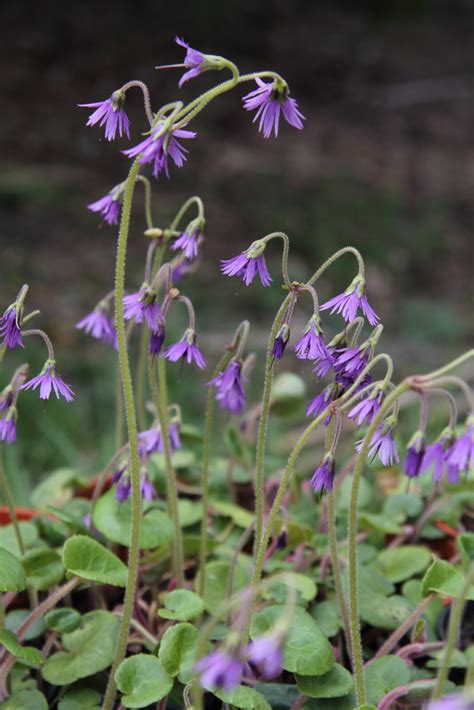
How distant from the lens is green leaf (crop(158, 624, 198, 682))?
1.68 metres

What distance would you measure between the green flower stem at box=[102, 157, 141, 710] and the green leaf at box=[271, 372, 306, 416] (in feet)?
3.32

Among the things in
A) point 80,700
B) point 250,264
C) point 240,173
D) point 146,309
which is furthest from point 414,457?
point 240,173

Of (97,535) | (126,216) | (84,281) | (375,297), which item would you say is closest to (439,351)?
(375,297)

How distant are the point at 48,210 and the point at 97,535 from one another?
16.0 feet

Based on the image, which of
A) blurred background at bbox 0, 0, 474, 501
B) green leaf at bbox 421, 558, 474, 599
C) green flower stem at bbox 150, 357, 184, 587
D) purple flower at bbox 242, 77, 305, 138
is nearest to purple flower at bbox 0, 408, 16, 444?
green flower stem at bbox 150, 357, 184, 587

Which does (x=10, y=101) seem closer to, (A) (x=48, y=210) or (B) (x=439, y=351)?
(A) (x=48, y=210)

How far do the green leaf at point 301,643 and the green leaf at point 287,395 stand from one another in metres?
0.97

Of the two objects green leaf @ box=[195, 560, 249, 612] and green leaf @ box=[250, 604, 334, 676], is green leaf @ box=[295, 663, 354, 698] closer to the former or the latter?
green leaf @ box=[250, 604, 334, 676]

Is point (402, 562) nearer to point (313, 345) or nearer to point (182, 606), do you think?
point (182, 606)

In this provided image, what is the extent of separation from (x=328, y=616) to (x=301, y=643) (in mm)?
354

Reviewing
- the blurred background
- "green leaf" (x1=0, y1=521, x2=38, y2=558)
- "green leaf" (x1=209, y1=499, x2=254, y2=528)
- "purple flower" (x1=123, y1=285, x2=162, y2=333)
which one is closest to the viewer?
"purple flower" (x1=123, y1=285, x2=162, y2=333)

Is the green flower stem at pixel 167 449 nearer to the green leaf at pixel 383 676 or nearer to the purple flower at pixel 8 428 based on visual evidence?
the purple flower at pixel 8 428

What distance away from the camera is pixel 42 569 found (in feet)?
6.70

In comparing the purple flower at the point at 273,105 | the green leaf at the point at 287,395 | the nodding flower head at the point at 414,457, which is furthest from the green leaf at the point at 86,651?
the purple flower at the point at 273,105
